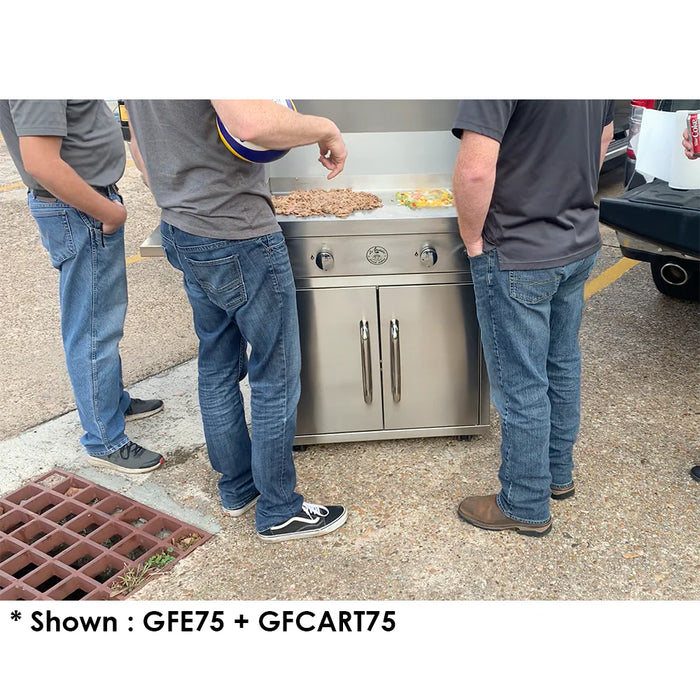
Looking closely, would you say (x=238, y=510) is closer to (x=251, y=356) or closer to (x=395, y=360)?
(x=251, y=356)

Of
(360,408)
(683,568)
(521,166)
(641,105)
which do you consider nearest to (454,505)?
(360,408)

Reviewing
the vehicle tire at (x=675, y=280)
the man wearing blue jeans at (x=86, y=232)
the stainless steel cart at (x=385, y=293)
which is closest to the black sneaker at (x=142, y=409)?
the man wearing blue jeans at (x=86, y=232)

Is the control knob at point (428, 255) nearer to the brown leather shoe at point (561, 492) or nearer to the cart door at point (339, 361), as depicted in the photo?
the cart door at point (339, 361)

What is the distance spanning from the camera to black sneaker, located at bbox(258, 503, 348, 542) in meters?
2.75

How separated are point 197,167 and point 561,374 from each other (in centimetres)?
148

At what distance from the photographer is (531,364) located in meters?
2.51

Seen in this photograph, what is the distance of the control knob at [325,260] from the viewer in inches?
114

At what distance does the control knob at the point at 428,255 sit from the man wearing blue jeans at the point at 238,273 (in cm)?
60

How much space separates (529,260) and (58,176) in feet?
5.50

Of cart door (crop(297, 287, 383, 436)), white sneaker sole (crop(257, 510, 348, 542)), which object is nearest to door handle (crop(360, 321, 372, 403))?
cart door (crop(297, 287, 383, 436))

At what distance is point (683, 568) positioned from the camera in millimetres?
2551

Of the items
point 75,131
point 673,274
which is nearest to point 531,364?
point 75,131

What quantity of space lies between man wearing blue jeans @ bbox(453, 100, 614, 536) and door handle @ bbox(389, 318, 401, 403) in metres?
0.52
